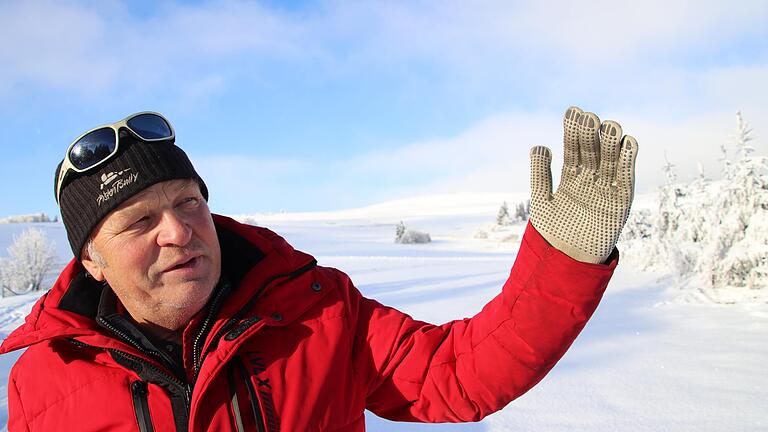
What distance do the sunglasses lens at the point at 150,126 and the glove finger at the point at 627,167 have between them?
5.13 ft

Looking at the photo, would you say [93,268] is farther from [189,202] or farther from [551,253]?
[551,253]

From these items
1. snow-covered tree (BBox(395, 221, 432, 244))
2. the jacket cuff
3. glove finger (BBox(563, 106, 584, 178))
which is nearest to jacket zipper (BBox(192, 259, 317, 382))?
the jacket cuff

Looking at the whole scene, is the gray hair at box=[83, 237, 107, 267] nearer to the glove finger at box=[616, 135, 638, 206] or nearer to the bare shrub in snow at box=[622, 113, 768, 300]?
the glove finger at box=[616, 135, 638, 206]

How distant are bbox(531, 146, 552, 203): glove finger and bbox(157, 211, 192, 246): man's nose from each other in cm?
109

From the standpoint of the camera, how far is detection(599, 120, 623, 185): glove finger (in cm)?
123

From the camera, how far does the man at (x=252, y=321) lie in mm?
1248

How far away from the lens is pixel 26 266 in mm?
13812

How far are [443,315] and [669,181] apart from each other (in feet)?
35.5

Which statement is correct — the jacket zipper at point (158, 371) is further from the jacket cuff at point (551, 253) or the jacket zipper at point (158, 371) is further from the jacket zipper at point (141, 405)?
the jacket cuff at point (551, 253)

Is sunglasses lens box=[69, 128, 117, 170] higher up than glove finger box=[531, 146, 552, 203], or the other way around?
sunglasses lens box=[69, 128, 117, 170]

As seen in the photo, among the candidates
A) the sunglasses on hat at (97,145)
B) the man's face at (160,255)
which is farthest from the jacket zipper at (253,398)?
the sunglasses on hat at (97,145)

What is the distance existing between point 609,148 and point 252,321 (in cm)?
117

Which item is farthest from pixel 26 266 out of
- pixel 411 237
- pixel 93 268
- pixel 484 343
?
pixel 411 237

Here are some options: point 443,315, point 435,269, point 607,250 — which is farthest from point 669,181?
point 607,250
